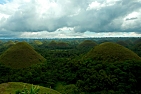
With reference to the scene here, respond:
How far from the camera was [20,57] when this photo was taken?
140ft

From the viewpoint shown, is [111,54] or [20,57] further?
[20,57]

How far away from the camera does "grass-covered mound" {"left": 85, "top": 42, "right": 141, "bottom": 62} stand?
3969 cm

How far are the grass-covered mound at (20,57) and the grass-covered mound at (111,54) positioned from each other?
13.0 metres

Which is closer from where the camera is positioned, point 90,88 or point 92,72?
point 90,88

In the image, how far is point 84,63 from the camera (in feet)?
119

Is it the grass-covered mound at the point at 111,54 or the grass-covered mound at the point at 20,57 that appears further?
the grass-covered mound at the point at 20,57

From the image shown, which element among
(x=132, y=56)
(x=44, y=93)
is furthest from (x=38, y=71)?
(x=132, y=56)

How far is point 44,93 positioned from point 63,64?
62.8ft

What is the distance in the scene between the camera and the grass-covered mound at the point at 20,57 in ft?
131

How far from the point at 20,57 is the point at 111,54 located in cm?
2004

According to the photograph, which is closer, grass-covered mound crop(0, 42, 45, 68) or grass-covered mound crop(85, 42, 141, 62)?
grass-covered mound crop(85, 42, 141, 62)

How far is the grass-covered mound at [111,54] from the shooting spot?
39.7 meters

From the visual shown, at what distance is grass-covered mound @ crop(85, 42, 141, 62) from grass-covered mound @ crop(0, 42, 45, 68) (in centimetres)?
1302

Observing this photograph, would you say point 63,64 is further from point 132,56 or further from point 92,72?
point 132,56
